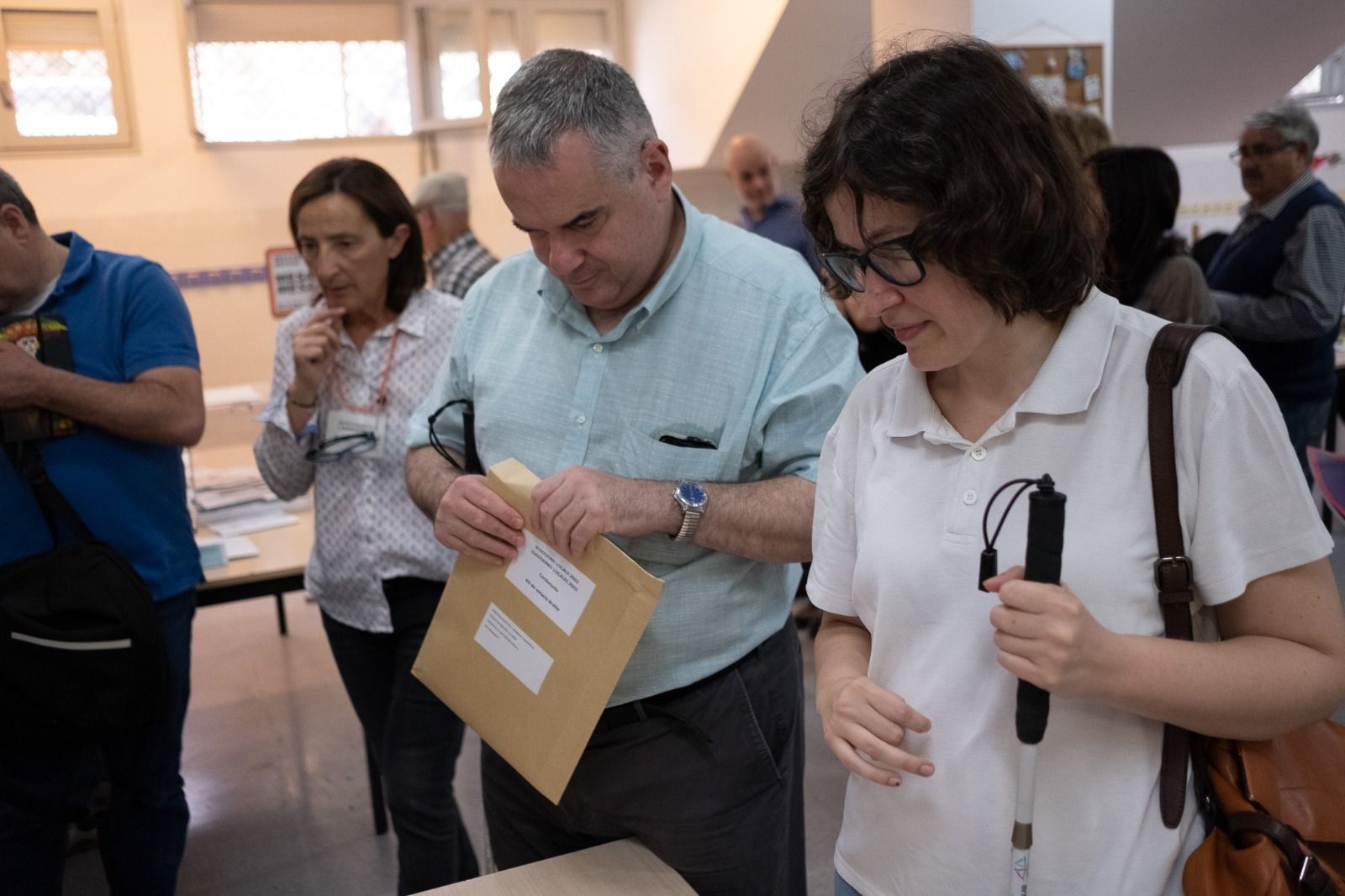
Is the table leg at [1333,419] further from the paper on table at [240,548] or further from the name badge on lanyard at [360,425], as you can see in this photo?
the paper on table at [240,548]

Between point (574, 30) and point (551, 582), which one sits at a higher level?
point (574, 30)

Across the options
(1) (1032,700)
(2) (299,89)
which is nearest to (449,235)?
(2) (299,89)

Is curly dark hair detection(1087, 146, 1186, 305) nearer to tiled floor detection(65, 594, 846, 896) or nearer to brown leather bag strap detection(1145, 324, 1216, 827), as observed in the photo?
tiled floor detection(65, 594, 846, 896)

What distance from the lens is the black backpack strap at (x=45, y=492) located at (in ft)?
6.56

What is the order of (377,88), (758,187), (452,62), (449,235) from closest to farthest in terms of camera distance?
(449,235) → (758,187) → (452,62) → (377,88)

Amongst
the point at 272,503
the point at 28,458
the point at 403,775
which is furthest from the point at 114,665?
the point at 272,503

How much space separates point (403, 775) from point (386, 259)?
1049mm

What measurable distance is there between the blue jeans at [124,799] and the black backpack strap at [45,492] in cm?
23

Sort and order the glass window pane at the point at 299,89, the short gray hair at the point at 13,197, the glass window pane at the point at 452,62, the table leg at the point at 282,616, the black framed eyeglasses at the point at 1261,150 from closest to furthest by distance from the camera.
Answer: the short gray hair at the point at 13,197 < the black framed eyeglasses at the point at 1261,150 < the table leg at the point at 282,616 < the glass window pane at the point at 452,62 < the glass window pane at the point at 299,89

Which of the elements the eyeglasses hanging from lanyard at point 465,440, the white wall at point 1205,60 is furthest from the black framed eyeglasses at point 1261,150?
the eyeglasses hanging from lanyard at point 465,440

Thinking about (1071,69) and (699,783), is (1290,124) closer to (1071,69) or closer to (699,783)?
(1071,69)

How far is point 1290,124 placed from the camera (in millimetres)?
3598

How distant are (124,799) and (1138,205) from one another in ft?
8.91

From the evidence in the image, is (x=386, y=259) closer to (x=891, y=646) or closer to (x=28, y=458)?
(x=28, y=458)
